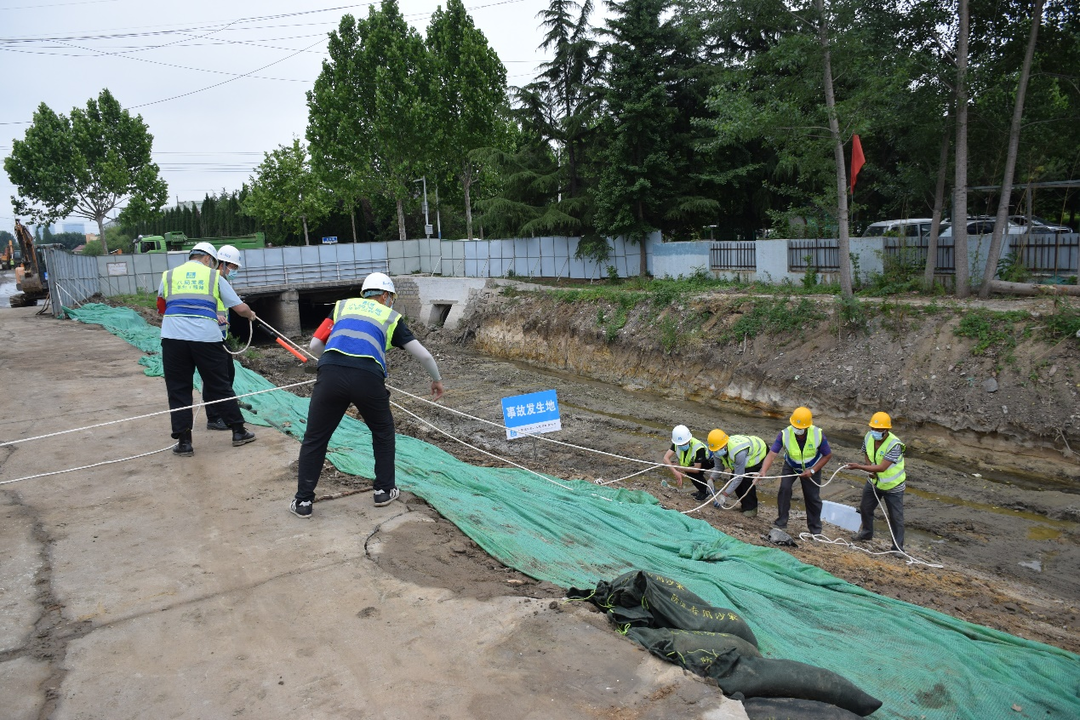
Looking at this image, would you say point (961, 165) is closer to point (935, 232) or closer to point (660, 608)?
point (935, 232)

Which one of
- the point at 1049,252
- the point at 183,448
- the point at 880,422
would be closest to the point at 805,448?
the point at 880,422

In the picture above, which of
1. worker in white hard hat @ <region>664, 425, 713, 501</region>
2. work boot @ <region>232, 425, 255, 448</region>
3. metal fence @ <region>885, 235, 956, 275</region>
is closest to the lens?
work boot @ <region>232, 425, 255, 448</region>

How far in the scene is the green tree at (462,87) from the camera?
34.9 metres

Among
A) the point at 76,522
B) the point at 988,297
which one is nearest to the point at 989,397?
the point at 988,297

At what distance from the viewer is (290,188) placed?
42188 millimetres

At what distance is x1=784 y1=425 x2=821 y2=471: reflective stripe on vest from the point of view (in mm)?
9023

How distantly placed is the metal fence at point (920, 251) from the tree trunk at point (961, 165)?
3.54ft

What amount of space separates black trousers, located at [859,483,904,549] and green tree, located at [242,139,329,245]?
37872mm

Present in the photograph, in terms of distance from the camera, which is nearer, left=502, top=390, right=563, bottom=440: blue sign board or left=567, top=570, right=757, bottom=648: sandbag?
left=567, top=570, right=757, bottom=648: sandbag

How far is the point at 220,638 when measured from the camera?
3.78m

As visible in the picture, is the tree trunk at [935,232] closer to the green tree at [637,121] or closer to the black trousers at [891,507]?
the green tree at [637,121]

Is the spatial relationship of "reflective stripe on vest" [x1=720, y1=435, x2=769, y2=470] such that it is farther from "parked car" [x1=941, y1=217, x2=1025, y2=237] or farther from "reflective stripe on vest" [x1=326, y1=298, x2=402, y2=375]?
"parked car" [x1=941, y1=217, x2=1025, y2=237]

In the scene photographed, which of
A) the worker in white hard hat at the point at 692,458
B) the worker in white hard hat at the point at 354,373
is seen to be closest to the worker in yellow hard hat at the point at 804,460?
the worker in white hard hat at the point at 692,458

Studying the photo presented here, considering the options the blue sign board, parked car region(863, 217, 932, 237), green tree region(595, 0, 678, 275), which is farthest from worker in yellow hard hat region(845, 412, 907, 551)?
green tree region(595, 0, 678, 275)
